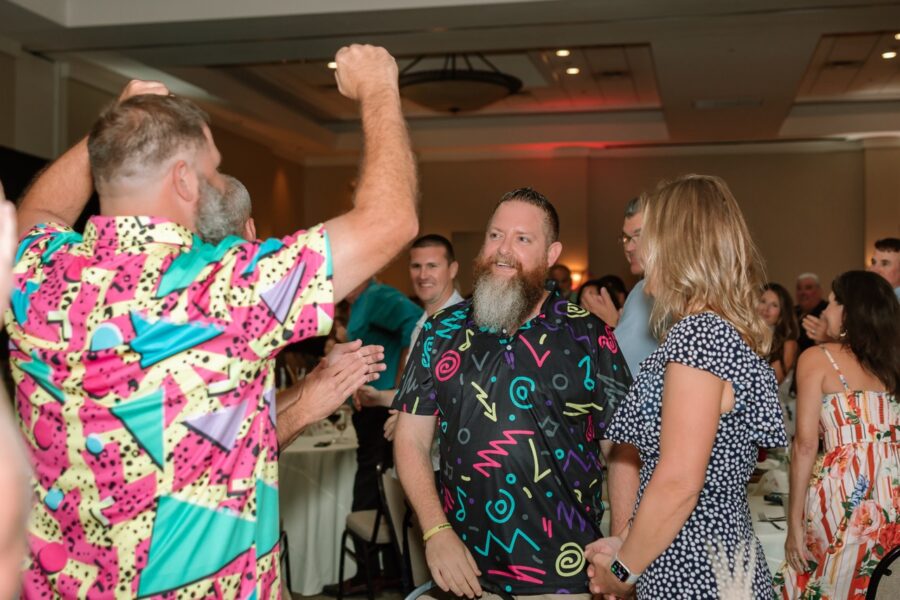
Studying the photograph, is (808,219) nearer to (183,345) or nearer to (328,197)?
(328,197)

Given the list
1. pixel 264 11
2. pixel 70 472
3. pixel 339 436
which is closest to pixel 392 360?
pixel 339 436

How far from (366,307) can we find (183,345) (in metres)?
3.83

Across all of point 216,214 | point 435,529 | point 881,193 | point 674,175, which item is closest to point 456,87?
point 674,175

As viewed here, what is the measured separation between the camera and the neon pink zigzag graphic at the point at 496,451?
2.28 metres

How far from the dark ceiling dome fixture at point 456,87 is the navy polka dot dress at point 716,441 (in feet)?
24.3

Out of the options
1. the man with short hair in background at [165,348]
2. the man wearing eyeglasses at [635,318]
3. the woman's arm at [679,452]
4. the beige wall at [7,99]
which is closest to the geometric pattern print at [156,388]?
the man with short hair in background at [165,348]

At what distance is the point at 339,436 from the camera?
5500 mm

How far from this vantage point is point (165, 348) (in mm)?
1314

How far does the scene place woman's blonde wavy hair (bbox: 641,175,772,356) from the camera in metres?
1.88

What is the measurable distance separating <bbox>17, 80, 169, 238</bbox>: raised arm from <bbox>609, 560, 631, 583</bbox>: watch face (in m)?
1.31

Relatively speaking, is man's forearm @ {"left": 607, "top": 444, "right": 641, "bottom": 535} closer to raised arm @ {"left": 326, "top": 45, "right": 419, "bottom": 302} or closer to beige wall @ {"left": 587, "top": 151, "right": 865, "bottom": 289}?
raised arm @ {"left": 326, "top": 45, "right": 419, "bottom": 302}

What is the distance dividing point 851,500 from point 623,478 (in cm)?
132

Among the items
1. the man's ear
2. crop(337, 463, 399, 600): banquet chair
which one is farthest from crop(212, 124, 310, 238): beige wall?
the man's ear

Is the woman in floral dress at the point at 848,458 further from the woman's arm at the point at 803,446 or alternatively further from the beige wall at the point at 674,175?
the beige wall at the point at 674,175
